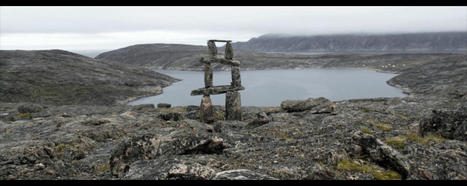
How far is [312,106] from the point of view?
29.9 m

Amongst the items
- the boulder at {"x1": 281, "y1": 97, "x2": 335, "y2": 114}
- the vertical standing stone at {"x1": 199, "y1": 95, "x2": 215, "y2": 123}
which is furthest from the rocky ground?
the vertical standing stone at {"x1": 199, "y1": 95, "x2": 215, "y2": 123}

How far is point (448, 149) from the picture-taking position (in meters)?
12.7

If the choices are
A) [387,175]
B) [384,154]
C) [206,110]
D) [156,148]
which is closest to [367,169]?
[387,175]

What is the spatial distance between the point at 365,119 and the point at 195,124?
1375cm

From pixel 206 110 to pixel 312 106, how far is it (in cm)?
1099

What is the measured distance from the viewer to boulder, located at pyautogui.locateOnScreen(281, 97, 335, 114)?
27.5m

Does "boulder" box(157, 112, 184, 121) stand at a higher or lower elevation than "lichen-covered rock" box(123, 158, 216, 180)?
lower

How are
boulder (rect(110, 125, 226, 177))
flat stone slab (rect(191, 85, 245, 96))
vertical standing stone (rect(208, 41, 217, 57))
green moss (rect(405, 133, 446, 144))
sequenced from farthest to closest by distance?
1. vertical standing stone (rect(208, 41, 217, 57))
2. flat stone slab (rect(191, 85, 245, 96))
3. green moss (rect(405, 133, 446, 144))
4. boulder (rect(110, 125, 226, 177))

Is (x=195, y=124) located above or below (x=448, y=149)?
below

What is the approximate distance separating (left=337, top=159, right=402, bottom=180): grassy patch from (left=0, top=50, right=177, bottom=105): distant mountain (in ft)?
228

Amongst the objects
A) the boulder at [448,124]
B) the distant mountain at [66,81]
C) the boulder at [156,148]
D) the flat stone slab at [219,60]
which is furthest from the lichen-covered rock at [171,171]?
the distant mountain at [66,81]

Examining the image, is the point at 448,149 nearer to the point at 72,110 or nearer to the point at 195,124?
the point at 195,124

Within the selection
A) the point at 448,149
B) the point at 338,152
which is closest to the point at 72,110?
the point at 338,152

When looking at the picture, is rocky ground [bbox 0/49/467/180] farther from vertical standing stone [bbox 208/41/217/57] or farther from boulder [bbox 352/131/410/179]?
vertical standing stone [bbox 208/41/217/57]
